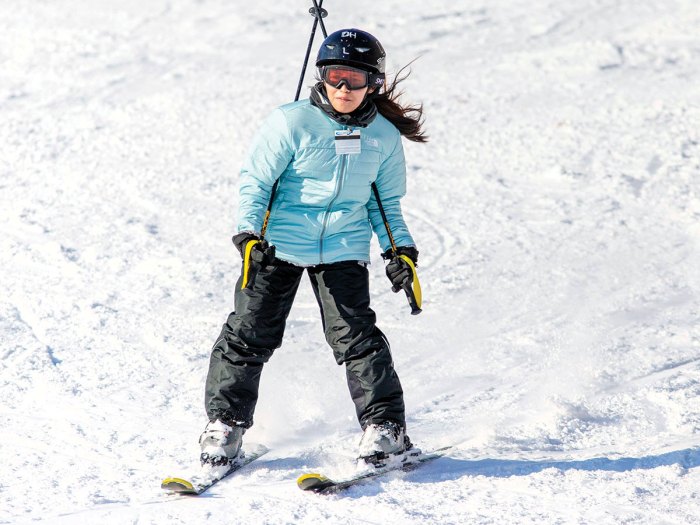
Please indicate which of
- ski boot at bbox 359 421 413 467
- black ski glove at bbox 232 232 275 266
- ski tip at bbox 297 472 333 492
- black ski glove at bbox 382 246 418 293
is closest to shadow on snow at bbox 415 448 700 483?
ski boot at bbox 359 421 413 467

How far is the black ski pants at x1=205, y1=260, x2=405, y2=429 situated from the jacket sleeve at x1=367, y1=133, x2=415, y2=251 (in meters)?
0.21

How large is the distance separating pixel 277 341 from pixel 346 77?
1121mm

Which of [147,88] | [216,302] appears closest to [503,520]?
[216,302]

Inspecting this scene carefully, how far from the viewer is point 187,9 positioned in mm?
11562

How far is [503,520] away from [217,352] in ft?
4.41

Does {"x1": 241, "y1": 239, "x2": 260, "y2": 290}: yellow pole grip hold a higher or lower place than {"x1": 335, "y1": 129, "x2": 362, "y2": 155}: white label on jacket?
lower

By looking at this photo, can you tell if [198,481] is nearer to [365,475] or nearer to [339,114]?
[365,475]

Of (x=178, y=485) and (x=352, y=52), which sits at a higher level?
(x=352, y=52)

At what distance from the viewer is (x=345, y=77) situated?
11.7 ft

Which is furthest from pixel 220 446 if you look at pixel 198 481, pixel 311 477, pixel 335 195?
pixel 335 195

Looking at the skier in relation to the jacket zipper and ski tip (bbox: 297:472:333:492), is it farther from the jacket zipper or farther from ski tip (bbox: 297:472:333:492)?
ski tip (bbox: 297:472:333:492)

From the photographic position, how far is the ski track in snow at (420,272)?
3.60 m

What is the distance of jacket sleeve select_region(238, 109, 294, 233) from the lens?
354 centimetres

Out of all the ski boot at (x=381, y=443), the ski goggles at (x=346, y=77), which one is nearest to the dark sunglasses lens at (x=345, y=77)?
the ski goggles at (x=346, y=77)
